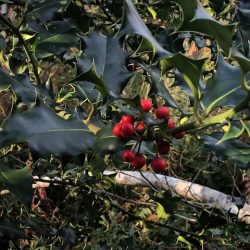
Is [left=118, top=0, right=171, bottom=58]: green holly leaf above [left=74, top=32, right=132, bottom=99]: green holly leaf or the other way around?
above

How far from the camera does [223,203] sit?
1943 mm

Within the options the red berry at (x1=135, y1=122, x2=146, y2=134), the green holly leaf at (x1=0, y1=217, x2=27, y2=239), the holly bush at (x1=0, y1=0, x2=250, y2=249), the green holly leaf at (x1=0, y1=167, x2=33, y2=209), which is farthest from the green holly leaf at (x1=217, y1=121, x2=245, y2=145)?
the green holly leaf at (x1=0, y1=217, x2=27, y2=239)

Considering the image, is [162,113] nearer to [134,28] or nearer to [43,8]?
[134,28]

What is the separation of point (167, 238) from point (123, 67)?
1190mm

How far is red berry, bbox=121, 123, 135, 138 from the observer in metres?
0.74

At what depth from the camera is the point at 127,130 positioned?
740 millimetres

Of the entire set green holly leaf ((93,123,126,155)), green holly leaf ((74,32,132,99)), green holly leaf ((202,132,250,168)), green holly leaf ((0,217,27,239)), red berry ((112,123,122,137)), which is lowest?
green holly leaf ((0,217,27,239))

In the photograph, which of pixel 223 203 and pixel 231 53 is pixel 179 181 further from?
pixel 231 53

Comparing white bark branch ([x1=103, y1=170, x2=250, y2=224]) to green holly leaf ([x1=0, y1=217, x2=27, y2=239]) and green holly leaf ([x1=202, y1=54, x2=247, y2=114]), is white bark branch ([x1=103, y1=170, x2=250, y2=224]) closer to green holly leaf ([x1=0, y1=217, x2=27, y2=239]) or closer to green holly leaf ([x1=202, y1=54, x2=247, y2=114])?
green holly leaf ([x1=0, y1=217, x2=27, y2=239])

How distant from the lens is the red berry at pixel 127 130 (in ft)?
2.43

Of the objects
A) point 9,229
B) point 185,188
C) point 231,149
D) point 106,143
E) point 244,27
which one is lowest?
point 185,188

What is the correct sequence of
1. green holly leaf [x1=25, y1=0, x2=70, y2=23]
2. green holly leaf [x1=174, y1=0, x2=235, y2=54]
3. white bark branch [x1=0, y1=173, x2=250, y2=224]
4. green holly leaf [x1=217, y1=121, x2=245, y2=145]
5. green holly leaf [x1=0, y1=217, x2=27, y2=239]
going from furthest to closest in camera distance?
white bark branch [x1=0, y1=173, x2=250, y2=224], green holly leaf [x1=0, y1=217, x2=27, y2=239], green holly leaf [x1=25, y1=0, x2=70, y2=23], green holly leaf [x1=217, y1=121, x2=245, y2=145], green holly leaf [x1=174, y1=0, x2=235, y2=54]

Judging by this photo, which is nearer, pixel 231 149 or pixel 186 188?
pixel 231 149

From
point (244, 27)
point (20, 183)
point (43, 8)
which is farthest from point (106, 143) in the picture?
point (43, 8)
